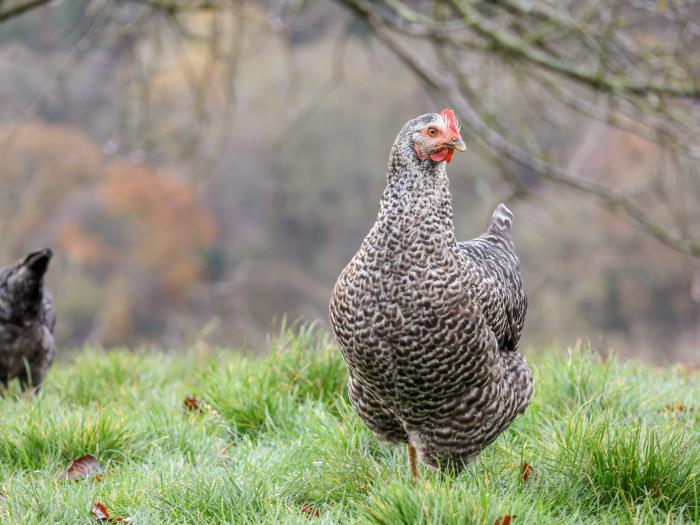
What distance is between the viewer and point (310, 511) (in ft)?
10.9

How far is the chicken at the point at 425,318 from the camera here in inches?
128

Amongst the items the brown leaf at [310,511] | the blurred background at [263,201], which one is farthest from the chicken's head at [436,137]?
the blurred background at [263,201]

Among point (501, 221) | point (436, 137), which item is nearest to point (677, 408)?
point (501, 221)

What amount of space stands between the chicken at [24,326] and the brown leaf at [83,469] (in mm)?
1500

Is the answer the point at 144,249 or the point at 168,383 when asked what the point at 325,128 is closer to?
the point at 144,249

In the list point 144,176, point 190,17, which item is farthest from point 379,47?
point 144,176

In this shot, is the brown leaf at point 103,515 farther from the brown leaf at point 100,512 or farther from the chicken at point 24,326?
the chicken at point 24,326

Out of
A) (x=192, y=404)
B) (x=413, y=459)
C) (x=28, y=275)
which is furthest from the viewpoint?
(x=28, y=275)

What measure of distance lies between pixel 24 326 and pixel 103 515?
2.44 m

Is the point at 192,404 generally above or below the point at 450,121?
below

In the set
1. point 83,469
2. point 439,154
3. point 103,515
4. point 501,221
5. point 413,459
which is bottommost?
point 83,469

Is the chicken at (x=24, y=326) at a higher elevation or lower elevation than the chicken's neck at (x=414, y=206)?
lower

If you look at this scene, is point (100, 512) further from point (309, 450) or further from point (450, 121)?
point (450, 121)

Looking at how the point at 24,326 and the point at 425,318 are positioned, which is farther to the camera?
the point at 24,326
